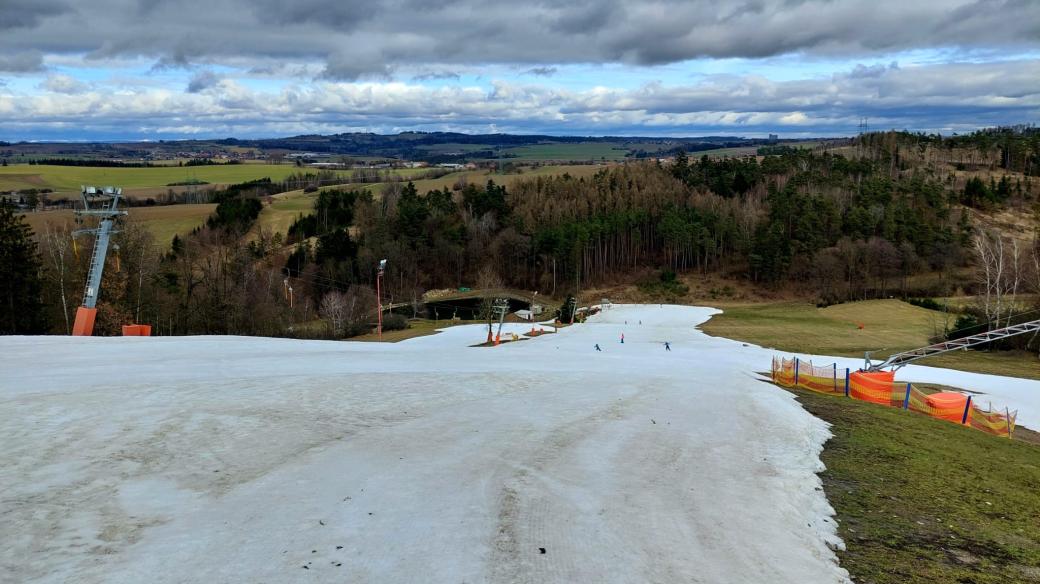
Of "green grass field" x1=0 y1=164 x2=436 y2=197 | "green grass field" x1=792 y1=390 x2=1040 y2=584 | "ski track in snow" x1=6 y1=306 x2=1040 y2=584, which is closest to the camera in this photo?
"ski track in snow" x1=6 y1=306 x2=1040 y2=584

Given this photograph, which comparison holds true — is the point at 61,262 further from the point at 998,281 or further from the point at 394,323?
the point at 998,281

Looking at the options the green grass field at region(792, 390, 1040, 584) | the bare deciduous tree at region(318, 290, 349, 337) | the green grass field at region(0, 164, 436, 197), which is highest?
the green grass field at region(0, 164, 436, 197)

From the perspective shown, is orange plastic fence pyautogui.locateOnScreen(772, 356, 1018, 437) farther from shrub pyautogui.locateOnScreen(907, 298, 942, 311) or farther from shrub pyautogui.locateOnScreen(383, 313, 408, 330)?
shrub pyautogui.locateOnScreen(907, 298, 942, 311)

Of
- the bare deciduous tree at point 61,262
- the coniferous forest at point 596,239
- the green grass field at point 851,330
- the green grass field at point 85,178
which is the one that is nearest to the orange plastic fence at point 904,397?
the green grass field at point 851,330


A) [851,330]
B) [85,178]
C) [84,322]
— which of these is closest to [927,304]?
[851,330]

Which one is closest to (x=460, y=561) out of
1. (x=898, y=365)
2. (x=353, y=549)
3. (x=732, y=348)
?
(x=353, y=549)

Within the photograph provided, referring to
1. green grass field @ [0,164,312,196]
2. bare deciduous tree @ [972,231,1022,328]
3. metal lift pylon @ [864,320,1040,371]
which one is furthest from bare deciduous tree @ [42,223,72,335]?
green grass field @ [0,164,312,196]

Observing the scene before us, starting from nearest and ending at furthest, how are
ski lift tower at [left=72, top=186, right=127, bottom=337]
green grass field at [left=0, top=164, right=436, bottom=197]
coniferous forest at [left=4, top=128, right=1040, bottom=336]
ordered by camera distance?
ski lift tower at [left=72, top=186, right=127, bottom=337] < coniferous forest at [left=4, top=128, right=1040, bottom=336] < green grass field at [left=0, top=164, right=436, bottom=197]
